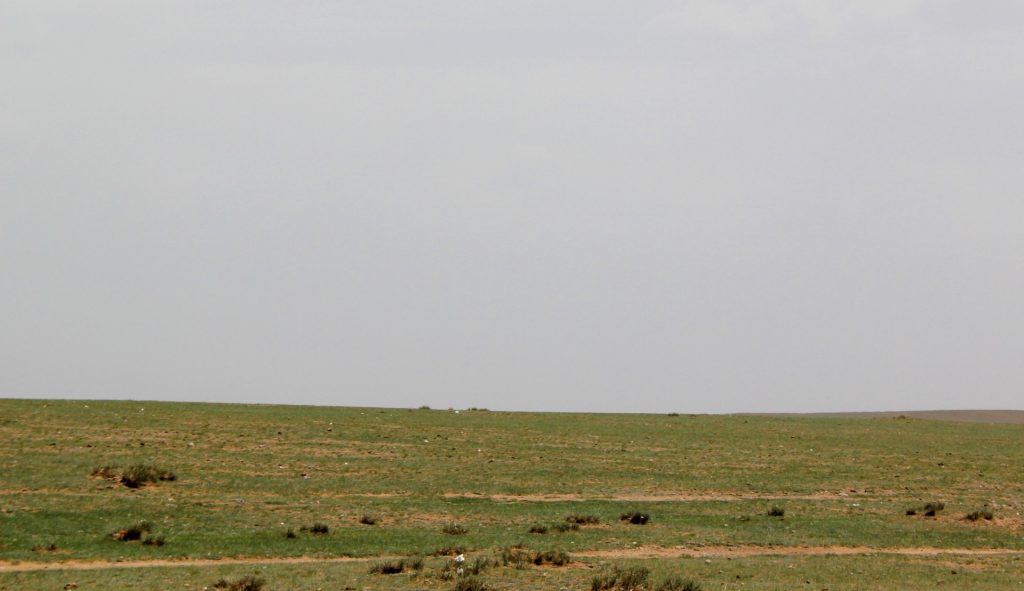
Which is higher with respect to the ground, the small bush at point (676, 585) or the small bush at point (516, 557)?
the small bush at point (516, 557)

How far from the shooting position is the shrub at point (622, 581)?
20078 millimetres

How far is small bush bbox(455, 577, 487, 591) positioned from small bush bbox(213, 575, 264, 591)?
10.5 ft

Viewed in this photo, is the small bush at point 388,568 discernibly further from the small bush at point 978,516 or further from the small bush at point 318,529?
the small bush at point 978,516

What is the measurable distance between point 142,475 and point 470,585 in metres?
14.1

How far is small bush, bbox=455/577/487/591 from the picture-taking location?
1938 cm

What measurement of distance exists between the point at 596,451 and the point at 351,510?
13914 millimetres

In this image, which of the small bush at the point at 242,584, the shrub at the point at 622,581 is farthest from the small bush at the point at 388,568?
the shrub at the point at 622,581

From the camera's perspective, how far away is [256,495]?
100ft

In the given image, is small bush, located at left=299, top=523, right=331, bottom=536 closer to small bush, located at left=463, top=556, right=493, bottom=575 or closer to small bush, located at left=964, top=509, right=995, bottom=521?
small bush, located at left=463, top=556, right=493, bottom=575

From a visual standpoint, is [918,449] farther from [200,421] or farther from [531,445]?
[200,421]

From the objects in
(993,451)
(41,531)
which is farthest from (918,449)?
(41,531)

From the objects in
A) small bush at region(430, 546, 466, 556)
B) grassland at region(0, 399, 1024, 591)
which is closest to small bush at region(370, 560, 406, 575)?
grassland at region(0, 399, 1024, 591)

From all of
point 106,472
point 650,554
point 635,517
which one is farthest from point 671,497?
point 106,472

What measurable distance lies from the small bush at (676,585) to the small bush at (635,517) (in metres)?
8.21
